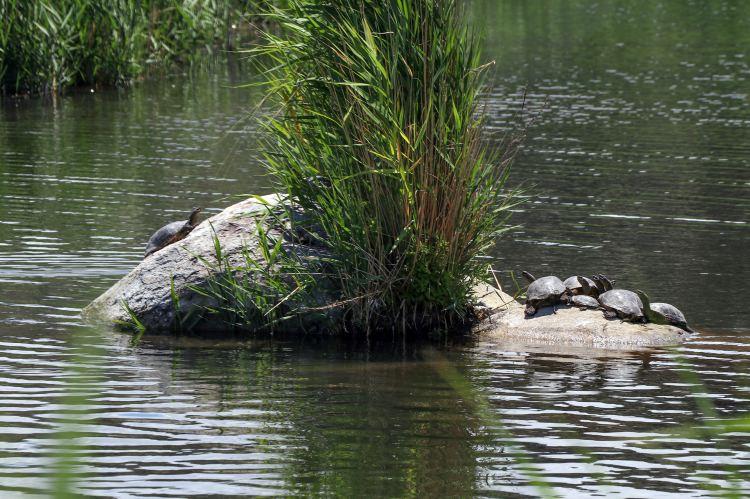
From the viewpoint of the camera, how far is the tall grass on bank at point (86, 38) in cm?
2344

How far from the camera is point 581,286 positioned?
32.8ft

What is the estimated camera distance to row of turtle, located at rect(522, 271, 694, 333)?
31.8ft

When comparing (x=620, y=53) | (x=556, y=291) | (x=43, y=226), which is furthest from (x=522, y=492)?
(x=620, y=53)

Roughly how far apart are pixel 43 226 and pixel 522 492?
8.78 m

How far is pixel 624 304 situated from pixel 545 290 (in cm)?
62

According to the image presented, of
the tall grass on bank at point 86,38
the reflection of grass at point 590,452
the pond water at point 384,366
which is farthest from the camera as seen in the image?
the tall grass on bank at point 86,38

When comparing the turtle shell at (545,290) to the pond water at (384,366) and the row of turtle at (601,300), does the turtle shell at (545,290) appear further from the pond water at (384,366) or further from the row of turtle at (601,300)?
the pond water at (384,366)

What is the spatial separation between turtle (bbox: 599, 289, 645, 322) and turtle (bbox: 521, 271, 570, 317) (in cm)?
34

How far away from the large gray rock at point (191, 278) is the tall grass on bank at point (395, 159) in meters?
0.33

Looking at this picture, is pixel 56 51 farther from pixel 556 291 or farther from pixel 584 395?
pixel 584 395

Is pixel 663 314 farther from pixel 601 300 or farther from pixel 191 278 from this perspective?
pixel 191 278

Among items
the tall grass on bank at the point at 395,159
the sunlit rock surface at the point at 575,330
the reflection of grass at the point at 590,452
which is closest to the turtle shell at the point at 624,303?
the sunlit rock surface at the point at 575,330

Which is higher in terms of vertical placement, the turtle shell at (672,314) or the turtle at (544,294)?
the turtle at (544,294)

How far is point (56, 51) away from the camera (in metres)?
24.3
